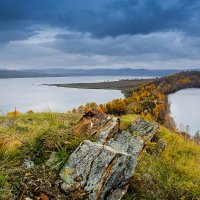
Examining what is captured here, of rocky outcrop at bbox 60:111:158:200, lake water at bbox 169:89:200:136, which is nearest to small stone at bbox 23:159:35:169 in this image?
rocky outcrop at bbox 60:111:158:200

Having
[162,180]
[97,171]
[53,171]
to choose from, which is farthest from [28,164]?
[162,180]

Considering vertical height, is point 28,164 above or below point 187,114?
above

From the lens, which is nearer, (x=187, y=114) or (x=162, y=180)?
(x=162, y=180)

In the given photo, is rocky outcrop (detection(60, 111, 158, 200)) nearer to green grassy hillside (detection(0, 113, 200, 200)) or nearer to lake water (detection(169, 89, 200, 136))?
green grassy hillside (detection(0, 113, 200, 200))

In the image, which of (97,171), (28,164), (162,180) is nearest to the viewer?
(97,171)

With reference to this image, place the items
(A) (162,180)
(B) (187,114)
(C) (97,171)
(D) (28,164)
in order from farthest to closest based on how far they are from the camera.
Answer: (B) (187,114) → (A) (162,180) → (D) (28,164) → (C) (97,171)

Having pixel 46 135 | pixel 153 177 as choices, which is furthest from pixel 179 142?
pixel 46 135

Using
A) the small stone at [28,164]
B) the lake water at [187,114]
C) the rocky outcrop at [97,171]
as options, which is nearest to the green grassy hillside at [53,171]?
the small stone at [28,164]

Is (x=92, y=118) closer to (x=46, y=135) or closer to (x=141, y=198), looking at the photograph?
(x=46, y=135)

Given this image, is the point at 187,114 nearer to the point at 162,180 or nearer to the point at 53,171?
the point at 162,180

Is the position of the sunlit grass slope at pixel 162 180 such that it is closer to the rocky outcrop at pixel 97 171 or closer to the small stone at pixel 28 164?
the rocky outcrop at pixel 97 171

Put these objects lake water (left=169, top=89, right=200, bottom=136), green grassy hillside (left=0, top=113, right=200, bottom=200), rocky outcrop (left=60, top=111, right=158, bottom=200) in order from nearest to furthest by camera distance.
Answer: green grassy hillside (left=0, top=113, right=200, bottom=200) → rocky outcrop (left=60, top=111, right=158, bottom=200) → lake water (left=169, top=89, right=200, bottom=136)

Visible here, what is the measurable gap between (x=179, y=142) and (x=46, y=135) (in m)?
9.45

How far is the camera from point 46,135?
8.38 metres
